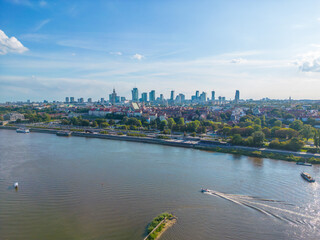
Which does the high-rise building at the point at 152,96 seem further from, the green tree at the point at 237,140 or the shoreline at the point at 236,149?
the green tree at the point at 237,140

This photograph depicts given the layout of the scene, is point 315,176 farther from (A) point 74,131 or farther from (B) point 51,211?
(A) point 74,131

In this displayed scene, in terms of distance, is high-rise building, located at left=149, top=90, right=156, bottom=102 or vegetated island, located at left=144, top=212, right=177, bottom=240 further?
high-rise building, located at left=149, top=90, right=156, bottom=102

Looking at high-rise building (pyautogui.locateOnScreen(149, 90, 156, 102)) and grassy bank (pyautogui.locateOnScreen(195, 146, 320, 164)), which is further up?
high-rise building (pyautogui.locateOnScreen(149, 90, 156, 102))

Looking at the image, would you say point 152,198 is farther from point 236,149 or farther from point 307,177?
point 236,149

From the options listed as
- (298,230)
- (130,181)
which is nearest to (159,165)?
(130,181)

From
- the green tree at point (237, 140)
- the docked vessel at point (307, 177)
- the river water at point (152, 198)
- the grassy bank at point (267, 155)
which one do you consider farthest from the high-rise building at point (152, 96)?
the docked vessel at point (307, 177)

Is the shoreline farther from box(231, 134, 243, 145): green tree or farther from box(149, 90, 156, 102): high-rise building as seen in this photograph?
box(149, 90, 156, 102): high-rise building

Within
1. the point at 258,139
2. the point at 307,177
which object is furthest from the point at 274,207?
the point at 258,139

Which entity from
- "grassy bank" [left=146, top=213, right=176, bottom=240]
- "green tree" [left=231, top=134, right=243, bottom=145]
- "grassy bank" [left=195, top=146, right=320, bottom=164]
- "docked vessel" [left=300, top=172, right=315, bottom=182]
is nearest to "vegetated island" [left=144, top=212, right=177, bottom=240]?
"grassy bank" [left=146, top=213, right=176, bottom=240]
